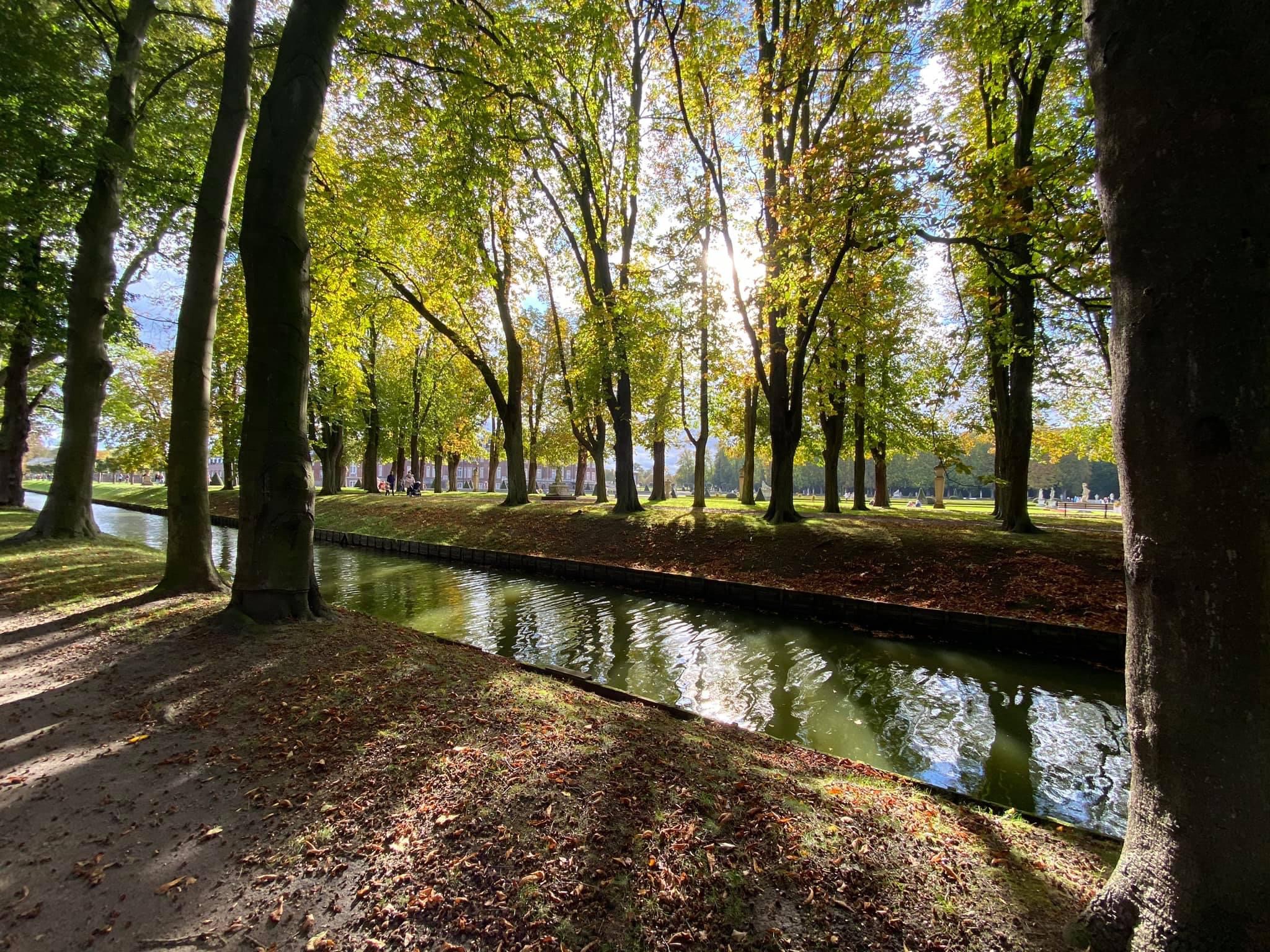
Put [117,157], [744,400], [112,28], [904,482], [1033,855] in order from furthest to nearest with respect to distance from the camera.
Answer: [904,482]
[744,400]
[112,28]
[117,157]
[1033,855]

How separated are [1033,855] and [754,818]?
1443 mm

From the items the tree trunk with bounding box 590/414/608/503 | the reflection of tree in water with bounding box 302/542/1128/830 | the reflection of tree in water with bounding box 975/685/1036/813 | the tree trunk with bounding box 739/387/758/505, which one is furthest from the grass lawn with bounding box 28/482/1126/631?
the tree trunk with bounding box 590/414/608/503

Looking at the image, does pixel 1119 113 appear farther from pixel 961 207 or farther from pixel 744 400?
pixel 744 400

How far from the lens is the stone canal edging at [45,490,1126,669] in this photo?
313 inches

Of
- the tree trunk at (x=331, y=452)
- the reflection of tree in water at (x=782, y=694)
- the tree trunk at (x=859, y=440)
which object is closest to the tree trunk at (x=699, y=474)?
the tree trunk at (x=859, y=440)

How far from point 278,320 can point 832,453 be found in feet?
62.3

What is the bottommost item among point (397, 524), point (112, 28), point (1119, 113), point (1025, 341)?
point (397, 524)

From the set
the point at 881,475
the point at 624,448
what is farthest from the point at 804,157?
the point at 881,475

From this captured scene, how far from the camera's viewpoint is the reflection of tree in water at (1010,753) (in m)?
4.62

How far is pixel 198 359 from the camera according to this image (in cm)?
691

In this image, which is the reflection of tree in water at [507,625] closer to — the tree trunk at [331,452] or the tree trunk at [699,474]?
the tree trunk at [699,474]

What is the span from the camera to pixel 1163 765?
1.82 meters

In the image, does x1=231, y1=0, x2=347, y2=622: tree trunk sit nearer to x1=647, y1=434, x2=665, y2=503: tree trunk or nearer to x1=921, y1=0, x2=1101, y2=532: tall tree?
x1=921, y1=0, x2=1101, y2=532: tall tree

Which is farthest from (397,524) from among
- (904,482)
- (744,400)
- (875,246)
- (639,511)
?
(904,482)
